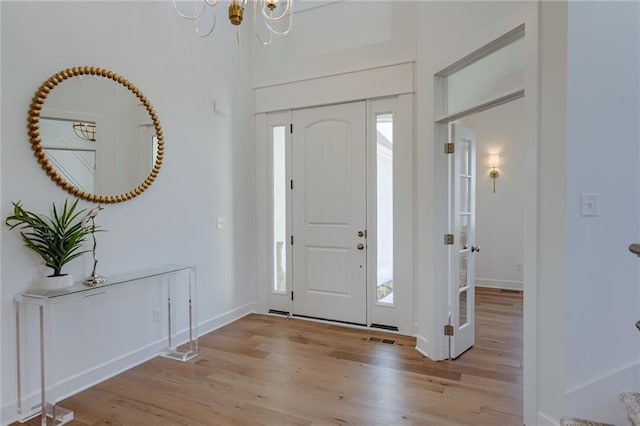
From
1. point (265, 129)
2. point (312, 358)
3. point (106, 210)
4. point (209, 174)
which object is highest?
point (265, 129)

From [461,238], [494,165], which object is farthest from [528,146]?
[494,165]

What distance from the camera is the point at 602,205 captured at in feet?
6.79

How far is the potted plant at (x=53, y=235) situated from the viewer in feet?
7.44

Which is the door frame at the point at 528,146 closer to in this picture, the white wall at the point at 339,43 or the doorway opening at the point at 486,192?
the doorway opening at the point at 486,192

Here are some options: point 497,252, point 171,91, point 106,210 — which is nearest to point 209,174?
point 171,91

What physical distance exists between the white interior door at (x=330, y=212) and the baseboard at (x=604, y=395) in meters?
2.14

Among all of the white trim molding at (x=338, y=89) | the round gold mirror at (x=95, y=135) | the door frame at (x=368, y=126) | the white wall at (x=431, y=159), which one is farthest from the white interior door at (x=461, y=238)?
the round gold mirror at (x=95, y=135)

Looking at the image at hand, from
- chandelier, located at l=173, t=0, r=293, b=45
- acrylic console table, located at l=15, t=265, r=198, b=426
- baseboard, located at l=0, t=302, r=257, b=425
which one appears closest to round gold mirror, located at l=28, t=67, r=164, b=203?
acrylic console table, located at l=15, t=265, r=198, b=426

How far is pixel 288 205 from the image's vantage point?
4.32 m

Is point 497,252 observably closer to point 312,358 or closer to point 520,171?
point 520,171

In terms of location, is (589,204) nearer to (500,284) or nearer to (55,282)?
(55,282)

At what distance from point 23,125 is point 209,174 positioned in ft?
5.61

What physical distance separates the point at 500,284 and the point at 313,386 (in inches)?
168

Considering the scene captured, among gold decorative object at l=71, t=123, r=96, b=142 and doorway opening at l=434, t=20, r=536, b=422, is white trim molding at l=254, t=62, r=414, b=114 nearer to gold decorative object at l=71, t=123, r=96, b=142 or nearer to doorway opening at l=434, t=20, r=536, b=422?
doorway opening at l=434, t=20, r=536, b=422
